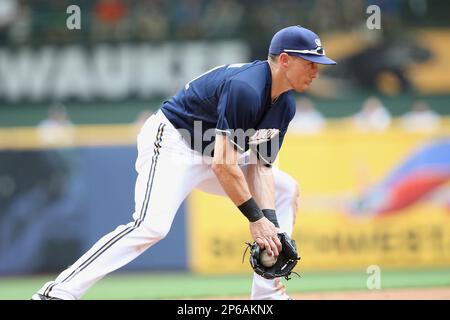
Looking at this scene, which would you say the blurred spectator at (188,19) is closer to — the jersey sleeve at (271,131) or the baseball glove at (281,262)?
the jersey sleeve at (271,131)

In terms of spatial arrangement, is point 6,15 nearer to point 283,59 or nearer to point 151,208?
point 151,208

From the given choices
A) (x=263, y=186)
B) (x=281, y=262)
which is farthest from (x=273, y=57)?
(x=281, y=262)

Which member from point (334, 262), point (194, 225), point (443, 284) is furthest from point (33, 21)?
point (443, 284)

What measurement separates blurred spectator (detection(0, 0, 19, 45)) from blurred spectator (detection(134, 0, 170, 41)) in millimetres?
2486

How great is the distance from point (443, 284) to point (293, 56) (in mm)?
4017

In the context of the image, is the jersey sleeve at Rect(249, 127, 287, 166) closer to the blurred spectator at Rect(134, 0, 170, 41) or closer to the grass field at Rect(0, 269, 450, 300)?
the grass field at Rect(0, 269, 450, 300)

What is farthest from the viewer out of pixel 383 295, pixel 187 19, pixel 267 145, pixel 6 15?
pixel 6 15

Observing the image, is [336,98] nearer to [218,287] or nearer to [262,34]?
[262,34]

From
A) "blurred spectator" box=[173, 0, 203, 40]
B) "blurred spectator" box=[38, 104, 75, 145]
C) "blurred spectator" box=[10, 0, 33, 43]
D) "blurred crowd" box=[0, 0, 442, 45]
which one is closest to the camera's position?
"blurred spectator" box=[38, 104, 75, 145]

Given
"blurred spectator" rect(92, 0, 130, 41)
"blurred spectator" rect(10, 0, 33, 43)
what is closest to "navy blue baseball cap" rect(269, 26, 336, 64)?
"blurred spectator" rect(92, 0, 130, 41)

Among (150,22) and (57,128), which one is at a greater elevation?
(150,22)

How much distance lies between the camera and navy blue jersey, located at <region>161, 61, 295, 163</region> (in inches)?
208

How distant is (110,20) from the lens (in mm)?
17094

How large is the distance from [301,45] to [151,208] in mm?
1406
